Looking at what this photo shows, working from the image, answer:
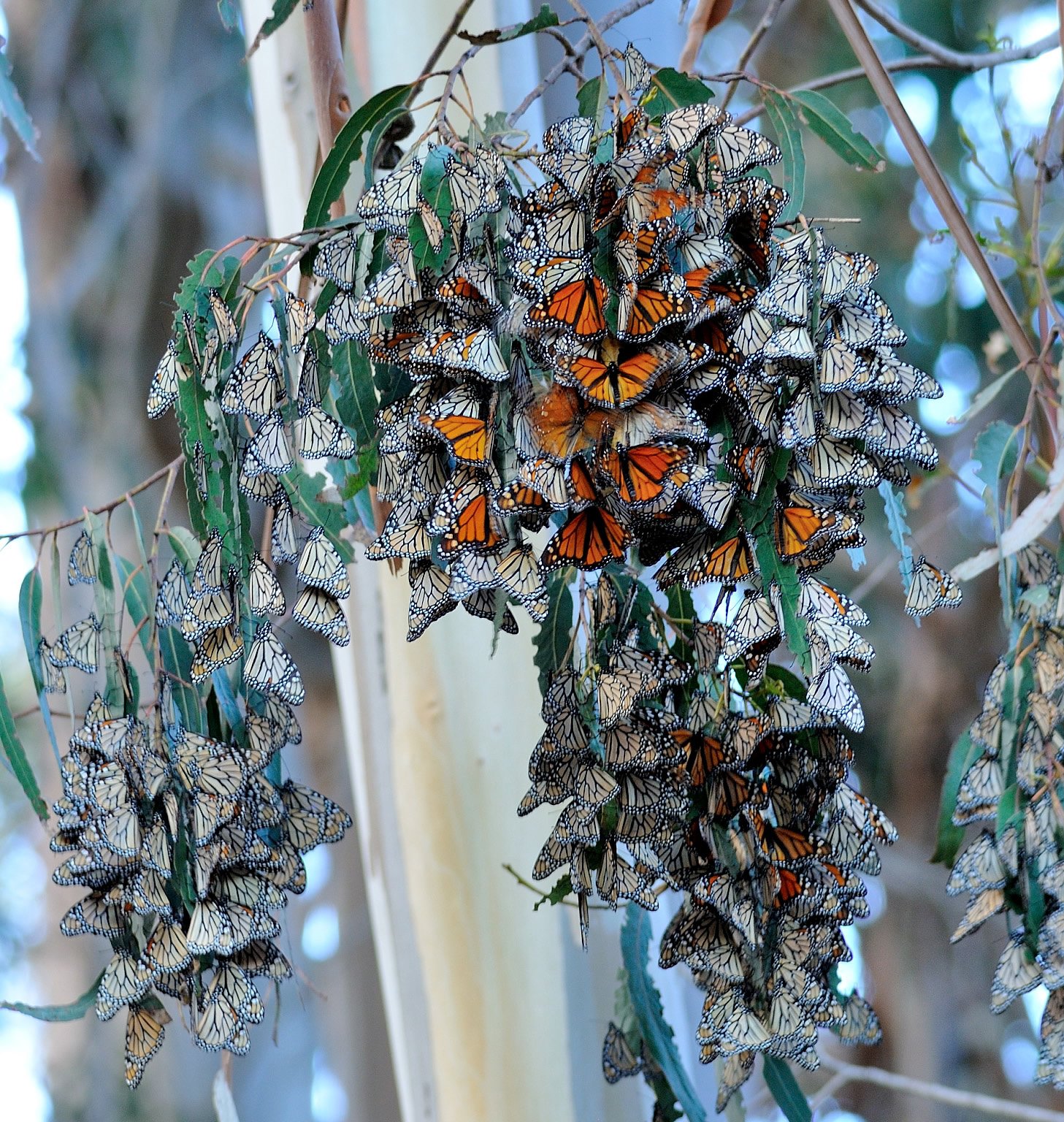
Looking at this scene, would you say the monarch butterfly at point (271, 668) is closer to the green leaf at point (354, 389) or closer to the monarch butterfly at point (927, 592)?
the green leaf at point (354, 389)

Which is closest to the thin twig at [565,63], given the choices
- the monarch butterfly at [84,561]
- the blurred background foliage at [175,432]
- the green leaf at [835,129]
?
the green leaf at [835,129]

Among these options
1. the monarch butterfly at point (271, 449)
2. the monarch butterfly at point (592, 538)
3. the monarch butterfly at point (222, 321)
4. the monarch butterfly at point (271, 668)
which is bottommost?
the monarch butterfly at point (592, 538)

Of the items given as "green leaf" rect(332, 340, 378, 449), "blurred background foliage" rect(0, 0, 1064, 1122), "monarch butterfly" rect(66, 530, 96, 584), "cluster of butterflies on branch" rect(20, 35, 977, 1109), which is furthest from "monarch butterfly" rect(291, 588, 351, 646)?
"blurred background foliage" rect(0, 0, 1064, 1122)

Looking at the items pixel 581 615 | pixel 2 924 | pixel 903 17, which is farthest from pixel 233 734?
pixel 2 924

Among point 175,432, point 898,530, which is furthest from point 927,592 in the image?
point 175,432

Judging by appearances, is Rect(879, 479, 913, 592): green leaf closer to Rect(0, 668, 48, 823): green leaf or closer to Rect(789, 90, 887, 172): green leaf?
Rect(789, 90, 887, 172): green leaf

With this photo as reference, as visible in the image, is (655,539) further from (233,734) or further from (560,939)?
(560,939)
